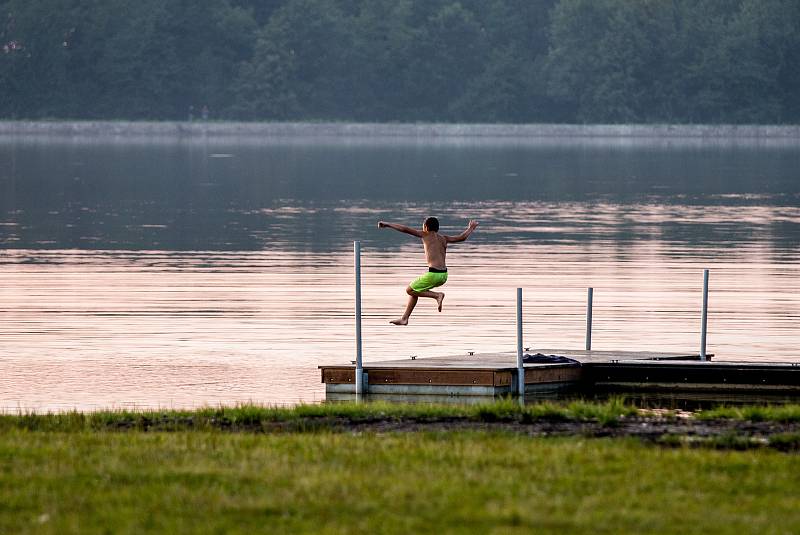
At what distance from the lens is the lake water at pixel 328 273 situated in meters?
22.1

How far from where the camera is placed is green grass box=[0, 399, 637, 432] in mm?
14055

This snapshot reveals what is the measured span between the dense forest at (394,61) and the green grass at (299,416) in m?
147

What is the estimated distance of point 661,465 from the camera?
11.6 meters

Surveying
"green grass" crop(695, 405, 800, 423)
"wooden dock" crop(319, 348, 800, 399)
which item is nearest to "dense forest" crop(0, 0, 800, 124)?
"wooden dock" crop(319, 348, 800, 399)

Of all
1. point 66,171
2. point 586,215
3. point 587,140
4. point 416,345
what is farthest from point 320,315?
point 587,140

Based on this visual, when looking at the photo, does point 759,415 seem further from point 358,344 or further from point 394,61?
point 394,61

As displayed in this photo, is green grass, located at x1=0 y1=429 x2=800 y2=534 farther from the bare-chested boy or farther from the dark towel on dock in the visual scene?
the bare-chested boy

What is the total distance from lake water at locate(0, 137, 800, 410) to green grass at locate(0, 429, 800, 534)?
604cm

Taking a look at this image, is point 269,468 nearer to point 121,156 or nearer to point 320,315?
point 320,315

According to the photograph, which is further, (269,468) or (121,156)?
(121,156)

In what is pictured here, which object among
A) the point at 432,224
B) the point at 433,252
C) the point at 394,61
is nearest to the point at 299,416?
the point at 433,252

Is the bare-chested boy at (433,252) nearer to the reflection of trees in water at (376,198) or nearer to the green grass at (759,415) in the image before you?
the green grass at (759,415)

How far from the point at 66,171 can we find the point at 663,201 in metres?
35.2

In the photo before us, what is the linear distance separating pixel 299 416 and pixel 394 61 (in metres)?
156
